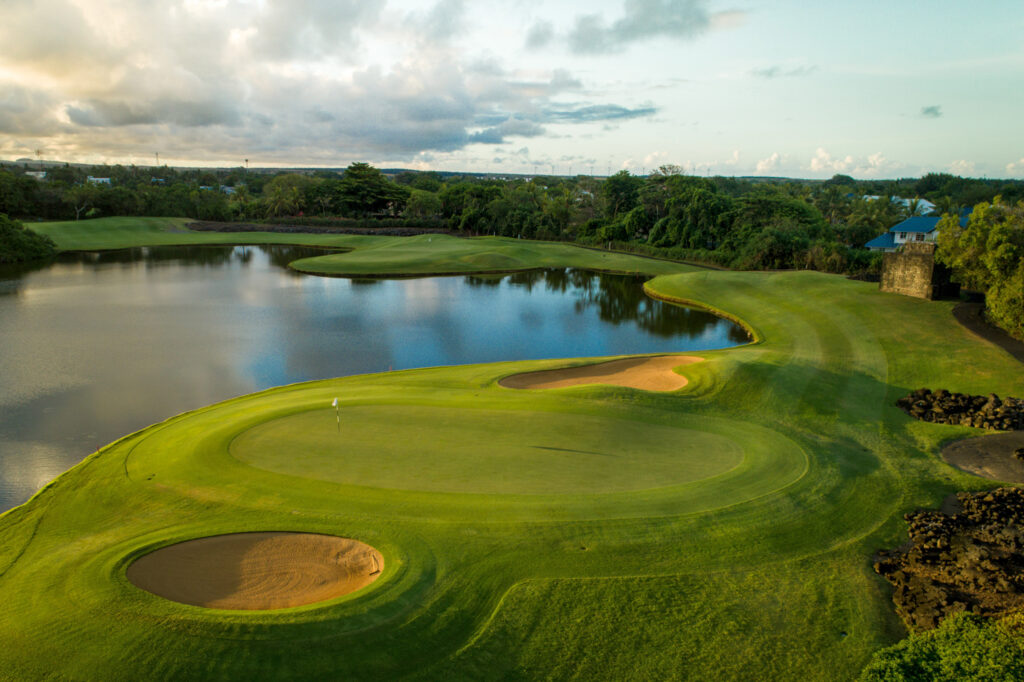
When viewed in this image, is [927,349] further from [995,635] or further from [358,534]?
[358,534]

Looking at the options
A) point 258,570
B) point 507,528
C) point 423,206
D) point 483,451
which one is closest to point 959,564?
point 507,528

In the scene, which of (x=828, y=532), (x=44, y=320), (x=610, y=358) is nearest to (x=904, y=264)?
(x=610, y=358)

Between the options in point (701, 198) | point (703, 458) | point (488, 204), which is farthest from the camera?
point (488, 204)

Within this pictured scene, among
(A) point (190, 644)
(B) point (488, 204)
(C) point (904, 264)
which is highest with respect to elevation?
(B) point (488, 204)

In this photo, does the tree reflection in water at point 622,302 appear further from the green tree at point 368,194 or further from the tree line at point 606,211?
the green tree at point 368,194

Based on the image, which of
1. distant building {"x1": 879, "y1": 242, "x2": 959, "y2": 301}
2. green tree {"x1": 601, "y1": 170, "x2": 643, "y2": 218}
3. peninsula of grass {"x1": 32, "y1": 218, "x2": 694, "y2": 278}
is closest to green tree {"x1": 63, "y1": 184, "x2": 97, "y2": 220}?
peninsula of grass {"x1": 32, "y1": 218, "x2": 694, "y2": 278}

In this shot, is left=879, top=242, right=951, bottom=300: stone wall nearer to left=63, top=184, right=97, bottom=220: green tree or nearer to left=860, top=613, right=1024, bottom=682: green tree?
left=860, top=613, right=1024, bottom=682: green tree

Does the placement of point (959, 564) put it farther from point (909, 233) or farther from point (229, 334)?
point (909, 233)
